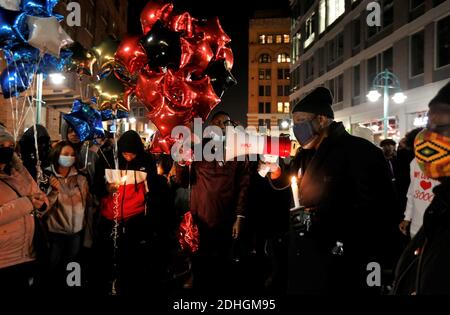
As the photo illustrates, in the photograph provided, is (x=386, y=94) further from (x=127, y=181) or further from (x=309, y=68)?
(x=309, y=68)

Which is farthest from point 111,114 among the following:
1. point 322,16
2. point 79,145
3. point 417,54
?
point 322,16

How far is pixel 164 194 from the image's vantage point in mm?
5543

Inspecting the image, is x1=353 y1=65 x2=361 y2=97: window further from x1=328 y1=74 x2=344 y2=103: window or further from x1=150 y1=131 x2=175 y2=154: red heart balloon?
x1=150 y1=131 x2=175 y2=154: red heart balloon

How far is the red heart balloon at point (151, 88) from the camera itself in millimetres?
4566

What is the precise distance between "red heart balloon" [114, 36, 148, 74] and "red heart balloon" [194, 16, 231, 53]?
70 cm

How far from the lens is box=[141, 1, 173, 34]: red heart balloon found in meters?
4.26

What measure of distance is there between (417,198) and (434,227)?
10.6 feet

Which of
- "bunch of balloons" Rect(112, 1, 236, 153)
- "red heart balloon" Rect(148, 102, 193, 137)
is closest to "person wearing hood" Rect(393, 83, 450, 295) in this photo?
"bunch of balloons" Rect(112, 1, 236, 153)

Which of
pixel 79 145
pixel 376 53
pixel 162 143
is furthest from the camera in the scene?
pixel 376 53

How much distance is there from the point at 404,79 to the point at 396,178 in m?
13.9

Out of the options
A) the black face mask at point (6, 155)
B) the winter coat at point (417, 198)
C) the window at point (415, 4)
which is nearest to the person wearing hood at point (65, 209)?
the black face mask at point (6, 155)

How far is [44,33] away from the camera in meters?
4.58

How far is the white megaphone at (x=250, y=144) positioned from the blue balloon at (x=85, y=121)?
2.52 m
